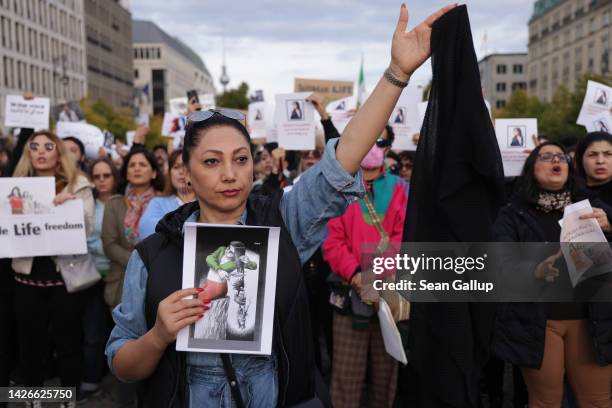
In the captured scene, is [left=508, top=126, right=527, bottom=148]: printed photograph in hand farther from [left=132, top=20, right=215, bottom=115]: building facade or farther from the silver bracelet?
[left=132, top=20, right=215, bottom=115]: building facade

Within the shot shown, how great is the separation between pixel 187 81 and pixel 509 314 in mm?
129485

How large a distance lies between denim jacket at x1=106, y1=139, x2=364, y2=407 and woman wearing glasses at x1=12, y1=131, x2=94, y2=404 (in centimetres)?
287

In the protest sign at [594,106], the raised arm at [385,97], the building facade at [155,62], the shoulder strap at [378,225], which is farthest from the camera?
the building facade at [155,62]

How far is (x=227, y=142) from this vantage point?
2035 millimetres

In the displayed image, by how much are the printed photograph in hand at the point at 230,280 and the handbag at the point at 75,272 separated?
3155 mm

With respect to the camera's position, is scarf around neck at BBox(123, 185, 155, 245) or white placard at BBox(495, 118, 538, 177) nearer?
scarf around neck at BBox(123, 185, 155, 245)

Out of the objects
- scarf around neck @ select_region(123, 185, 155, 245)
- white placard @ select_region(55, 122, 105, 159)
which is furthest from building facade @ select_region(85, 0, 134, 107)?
scarf around neck @ select_region(123, 185, 155, 245)

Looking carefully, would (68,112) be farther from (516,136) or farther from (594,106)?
(594,106)

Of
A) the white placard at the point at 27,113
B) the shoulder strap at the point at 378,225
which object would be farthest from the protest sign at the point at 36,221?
the white placard at the point at 27,113

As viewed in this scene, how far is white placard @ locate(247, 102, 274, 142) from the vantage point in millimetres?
9359

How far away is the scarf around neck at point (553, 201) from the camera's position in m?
4.02

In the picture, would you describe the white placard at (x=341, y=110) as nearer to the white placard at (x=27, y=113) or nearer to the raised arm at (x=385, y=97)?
the white placard at (x=27, y=113)

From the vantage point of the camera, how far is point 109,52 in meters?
78.6

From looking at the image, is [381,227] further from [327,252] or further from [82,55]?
[82,55]
